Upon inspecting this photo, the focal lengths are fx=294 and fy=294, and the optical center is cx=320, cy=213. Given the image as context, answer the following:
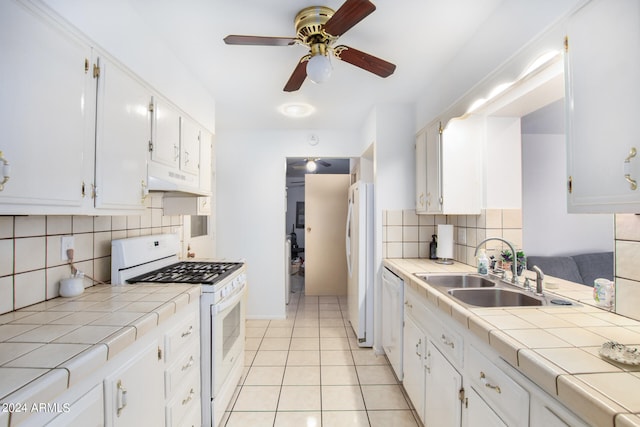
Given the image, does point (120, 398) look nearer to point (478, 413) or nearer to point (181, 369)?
point (181, 369)

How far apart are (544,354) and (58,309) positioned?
179cm

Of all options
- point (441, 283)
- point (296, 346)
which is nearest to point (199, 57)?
point (441, 283)

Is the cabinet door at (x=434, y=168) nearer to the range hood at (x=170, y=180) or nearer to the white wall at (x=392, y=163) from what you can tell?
the white wall at (x=392, y=163)

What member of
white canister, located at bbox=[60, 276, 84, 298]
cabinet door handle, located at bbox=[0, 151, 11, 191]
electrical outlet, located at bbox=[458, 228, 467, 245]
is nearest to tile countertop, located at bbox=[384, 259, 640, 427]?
electrical outlet, located at bbox=[458, 228, 467, 245]

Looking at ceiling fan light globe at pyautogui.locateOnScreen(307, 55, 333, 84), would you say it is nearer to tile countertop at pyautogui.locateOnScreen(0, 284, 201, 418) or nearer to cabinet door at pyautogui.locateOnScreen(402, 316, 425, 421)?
tile countertop at pyautogui.locateOnScreen(0, 284, 201, 418)

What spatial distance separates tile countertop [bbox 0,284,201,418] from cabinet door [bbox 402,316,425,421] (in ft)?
4.47

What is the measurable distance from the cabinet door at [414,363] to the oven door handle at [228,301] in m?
1.21

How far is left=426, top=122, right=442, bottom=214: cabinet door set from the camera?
2260mm

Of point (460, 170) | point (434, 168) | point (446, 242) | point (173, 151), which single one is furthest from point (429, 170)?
point (173, 151)

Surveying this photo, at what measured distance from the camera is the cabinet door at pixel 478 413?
104 centimetres

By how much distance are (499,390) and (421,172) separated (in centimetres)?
194

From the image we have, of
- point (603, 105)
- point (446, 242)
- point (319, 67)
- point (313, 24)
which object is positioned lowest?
point (446, 242)

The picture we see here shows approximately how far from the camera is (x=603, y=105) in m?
0.95

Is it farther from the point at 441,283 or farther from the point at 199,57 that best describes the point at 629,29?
the point at 199,57
